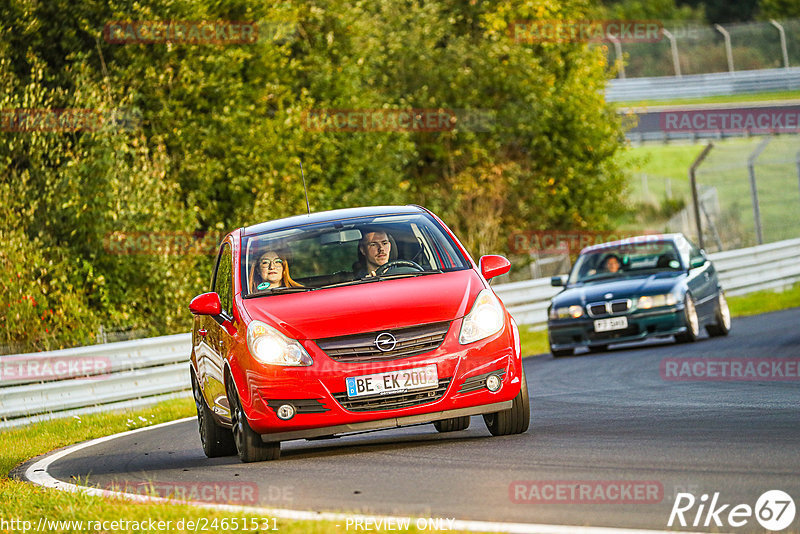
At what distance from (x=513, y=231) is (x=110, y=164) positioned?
14373 mm

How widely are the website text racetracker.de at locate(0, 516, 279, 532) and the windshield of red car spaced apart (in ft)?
9.07

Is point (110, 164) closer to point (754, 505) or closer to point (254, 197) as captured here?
point (254, 197)

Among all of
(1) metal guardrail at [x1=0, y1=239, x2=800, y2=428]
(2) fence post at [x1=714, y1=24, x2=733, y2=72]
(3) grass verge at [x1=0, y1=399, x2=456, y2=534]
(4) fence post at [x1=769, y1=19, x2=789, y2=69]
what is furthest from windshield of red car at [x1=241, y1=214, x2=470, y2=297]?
(4) fence post at [x1=769, y1=19, x2=789, y2=69]

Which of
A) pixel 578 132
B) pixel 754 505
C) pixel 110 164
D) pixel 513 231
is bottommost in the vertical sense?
pixel 513 231

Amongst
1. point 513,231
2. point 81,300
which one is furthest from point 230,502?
point 513,231

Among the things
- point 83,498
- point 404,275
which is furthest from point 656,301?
point 83,498

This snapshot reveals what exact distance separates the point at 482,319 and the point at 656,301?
350 inches

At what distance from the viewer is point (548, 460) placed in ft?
24.8

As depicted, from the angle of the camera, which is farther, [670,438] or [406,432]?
[406,432]

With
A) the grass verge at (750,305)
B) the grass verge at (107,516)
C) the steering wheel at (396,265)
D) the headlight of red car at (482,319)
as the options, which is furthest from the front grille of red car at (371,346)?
the grass verge at (750,305)

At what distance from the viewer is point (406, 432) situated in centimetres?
1029

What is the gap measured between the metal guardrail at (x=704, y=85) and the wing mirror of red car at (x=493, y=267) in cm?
4378

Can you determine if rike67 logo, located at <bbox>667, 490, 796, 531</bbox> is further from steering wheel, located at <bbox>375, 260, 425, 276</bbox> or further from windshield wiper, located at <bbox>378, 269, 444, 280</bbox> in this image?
steering wheel, located at <bbox>375, 260, 425, 276</bbox>

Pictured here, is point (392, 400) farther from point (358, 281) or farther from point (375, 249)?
point (375, 249)
